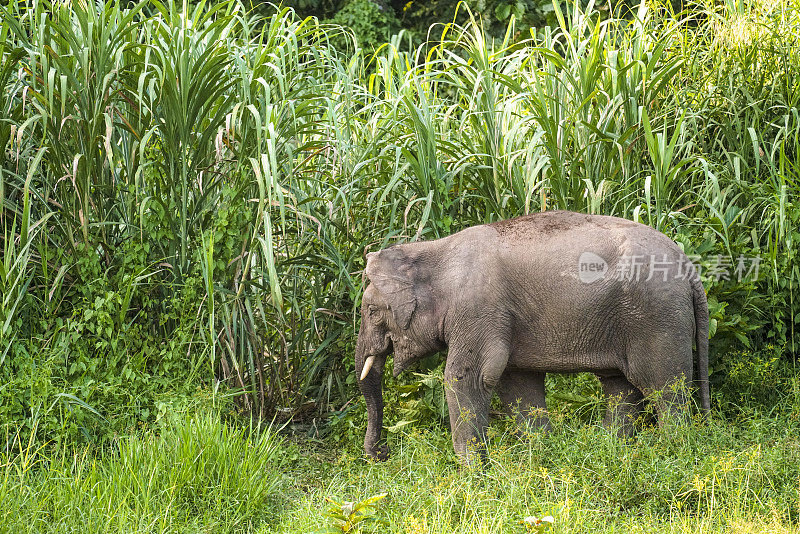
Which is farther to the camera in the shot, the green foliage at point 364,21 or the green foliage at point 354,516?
the green foliage at point 364,21

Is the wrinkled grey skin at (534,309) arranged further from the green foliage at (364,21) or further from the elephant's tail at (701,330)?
the green foliage at (364,21)

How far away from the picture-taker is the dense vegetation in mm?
3336

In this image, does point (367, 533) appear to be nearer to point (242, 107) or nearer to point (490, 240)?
point (490, 240)

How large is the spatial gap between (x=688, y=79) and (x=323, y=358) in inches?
106

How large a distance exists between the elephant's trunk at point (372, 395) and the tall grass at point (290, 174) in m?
0.36

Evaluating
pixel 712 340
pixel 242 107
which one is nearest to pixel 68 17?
pixel 242 107

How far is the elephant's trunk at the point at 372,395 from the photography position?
388 cm

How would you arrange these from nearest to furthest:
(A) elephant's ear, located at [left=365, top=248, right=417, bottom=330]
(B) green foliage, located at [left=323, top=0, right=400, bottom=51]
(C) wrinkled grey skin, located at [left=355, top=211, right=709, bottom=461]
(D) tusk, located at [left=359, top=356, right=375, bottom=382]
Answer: (C) wrinkled grey skin, located at [left=355, top=211, right=709, bottom=461]
(A) elephant's ear, located at [left=365, top=248, right=417, bottom=330]
(D) tusk, located at [left=359, top=356, right=375, bottom=382]
(B) green foliage, located at [left=323, top=0, right=400, bottom=51]

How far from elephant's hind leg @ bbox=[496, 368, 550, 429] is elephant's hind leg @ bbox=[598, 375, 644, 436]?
0.28m

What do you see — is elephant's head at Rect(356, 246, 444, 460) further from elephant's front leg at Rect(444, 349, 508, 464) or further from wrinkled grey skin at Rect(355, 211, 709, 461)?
elephant's front leg at Rect(444, 349, 508, 464)

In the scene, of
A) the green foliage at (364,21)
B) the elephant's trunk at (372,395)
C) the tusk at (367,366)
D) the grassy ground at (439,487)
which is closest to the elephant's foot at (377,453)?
the elephant's trunk at (372,395)

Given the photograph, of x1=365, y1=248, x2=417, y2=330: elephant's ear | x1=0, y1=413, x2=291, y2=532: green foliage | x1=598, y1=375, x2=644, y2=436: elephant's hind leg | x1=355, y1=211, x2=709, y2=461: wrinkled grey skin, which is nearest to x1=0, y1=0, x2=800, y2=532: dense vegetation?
x1=0, y1=413, x2=291, y2=532: green foliage

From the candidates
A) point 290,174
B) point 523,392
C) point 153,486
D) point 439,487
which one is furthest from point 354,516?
point 290,174

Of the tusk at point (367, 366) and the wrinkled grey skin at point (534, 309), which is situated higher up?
the wrinkled grey skin at point (534, 309)
